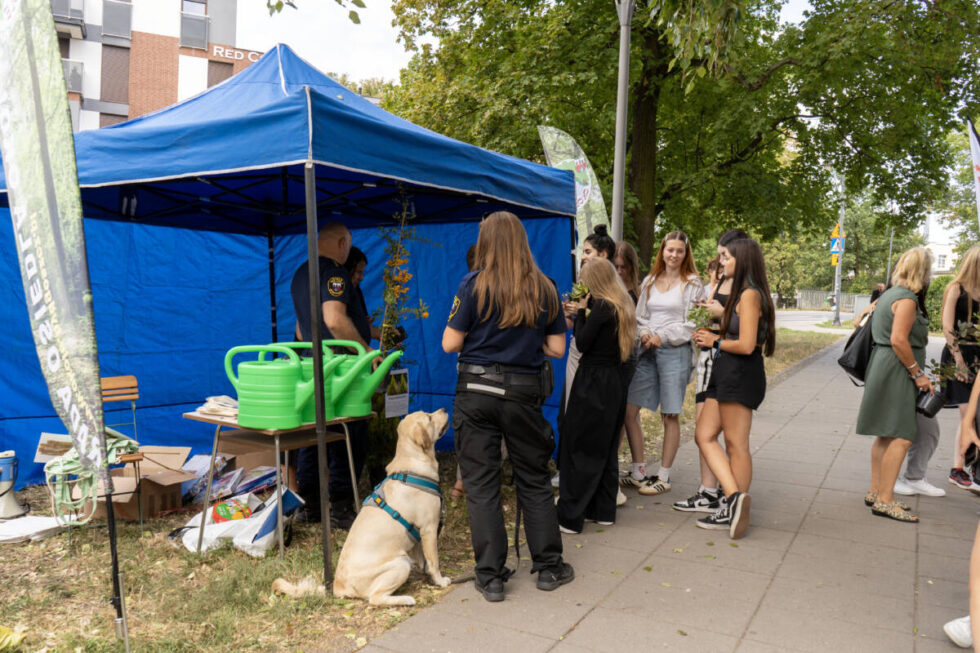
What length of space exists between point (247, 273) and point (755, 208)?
10.9 metres

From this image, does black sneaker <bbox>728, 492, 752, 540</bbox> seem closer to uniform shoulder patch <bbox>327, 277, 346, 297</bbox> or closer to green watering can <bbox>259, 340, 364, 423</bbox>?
green watering can <bbox>259, 340, 364, 423</bbox>

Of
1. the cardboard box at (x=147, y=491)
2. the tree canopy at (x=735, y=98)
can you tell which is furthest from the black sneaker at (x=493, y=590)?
the tree canopy at (x=735, y=98)

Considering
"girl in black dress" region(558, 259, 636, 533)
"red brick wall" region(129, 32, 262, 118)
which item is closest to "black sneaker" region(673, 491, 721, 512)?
"girl in black dress" region(558, 259, 636, 533)

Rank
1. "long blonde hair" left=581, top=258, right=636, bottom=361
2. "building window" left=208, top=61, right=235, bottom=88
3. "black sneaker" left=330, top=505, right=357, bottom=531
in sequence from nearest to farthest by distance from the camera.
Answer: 1. "long blonde hair" left=581, top=258, right=636, bottom=361
2. "black sneaker" left=330, top=505, right=357, bottom=531
3. "building window" left=208, top=61, right=235, bottom=88

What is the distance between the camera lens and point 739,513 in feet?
14.3

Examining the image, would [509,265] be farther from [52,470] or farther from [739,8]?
[52,470]

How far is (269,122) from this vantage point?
344cm

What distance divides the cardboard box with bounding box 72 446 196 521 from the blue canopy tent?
1186mm

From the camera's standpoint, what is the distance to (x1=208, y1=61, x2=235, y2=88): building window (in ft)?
81.2

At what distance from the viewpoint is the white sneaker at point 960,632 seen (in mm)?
3012

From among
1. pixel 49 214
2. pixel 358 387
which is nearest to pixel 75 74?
pixel 358 387

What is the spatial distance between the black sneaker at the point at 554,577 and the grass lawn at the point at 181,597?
1.11ft

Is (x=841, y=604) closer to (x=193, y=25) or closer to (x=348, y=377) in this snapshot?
(x=348, y=377)

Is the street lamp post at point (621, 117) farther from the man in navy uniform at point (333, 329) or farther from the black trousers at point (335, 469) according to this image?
the black trousers at point (335, 469)
